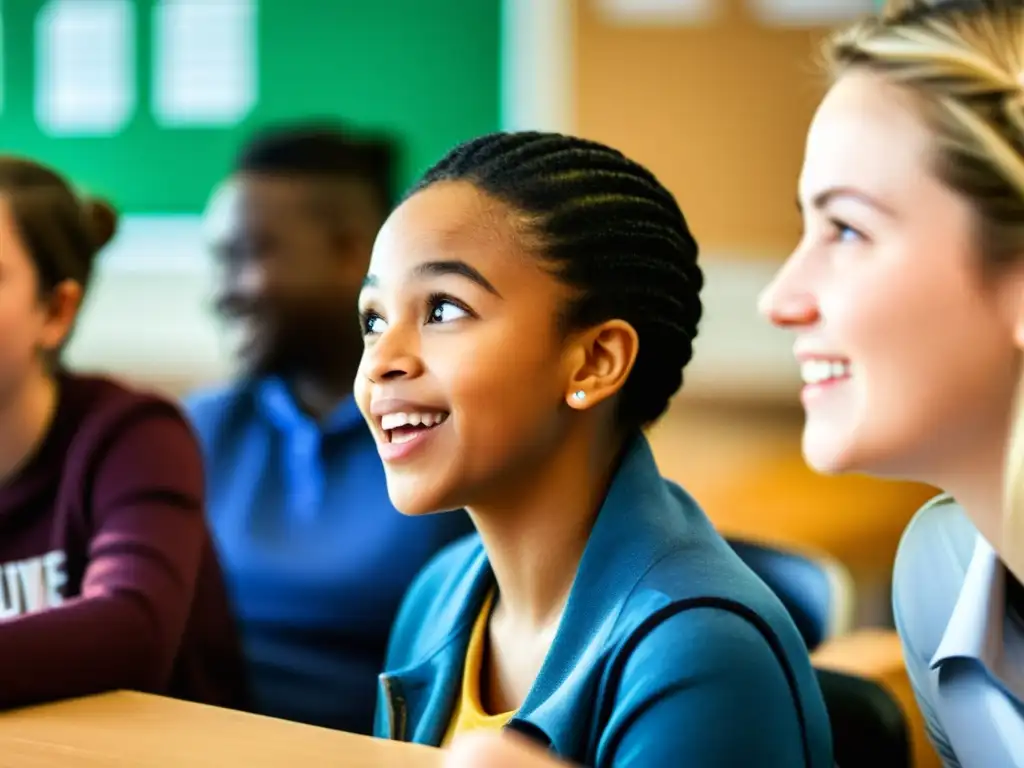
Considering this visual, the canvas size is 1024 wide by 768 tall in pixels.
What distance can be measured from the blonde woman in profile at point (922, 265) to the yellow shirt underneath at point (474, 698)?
21 cm

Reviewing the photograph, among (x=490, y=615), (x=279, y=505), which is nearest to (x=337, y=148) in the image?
(x=279, y=505)

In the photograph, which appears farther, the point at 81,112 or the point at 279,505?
the point at 81,112

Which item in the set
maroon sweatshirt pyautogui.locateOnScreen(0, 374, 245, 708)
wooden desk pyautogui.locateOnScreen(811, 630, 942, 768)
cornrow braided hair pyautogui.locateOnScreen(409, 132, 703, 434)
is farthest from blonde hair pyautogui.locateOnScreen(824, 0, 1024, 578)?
maroon sweatshirt pyautogui.locateOnScreen(0, 374, 245, 708)

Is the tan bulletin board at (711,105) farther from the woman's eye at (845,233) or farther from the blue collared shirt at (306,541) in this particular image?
the woman's eye at (845,233)

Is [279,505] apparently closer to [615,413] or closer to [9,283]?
[9,283]

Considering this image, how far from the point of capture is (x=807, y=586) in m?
0.91

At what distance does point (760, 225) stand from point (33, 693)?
7.48 ft

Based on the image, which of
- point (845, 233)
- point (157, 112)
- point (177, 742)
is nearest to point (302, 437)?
point (177, 742)

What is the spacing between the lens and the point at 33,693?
70 cm

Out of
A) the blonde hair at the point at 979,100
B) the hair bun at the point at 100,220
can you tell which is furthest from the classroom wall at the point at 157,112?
the blonde hair at the point at 979,100

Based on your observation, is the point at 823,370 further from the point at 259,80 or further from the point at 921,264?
the point at 259,80

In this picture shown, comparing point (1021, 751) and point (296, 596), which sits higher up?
point (1021, 751)

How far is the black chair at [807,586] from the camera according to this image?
2.78 feet

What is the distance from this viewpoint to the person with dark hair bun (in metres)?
0.59
